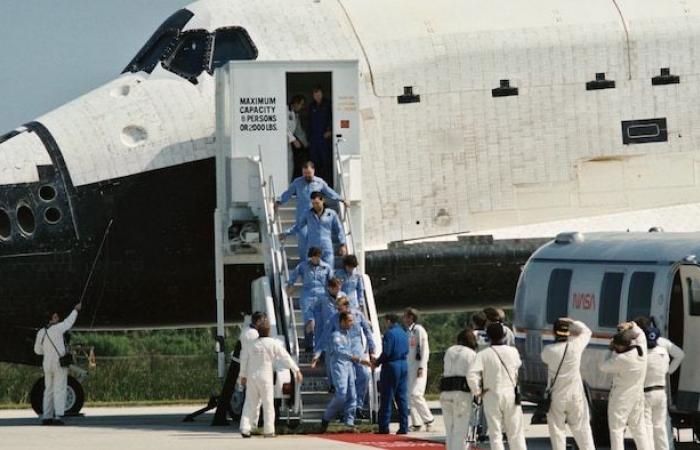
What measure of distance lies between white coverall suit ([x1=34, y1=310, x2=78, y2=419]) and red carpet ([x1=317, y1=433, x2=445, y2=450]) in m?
4.01

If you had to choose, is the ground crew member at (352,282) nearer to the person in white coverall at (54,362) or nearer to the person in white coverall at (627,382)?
the person in white coverall at (54,362)

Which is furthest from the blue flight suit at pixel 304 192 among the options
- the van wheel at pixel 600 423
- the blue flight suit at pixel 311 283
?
the van wheel at pixel 600 423

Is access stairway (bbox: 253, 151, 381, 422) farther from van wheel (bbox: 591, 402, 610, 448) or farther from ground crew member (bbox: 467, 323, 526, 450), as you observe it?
ground crew member (bbox: 467, 323, 526, 450)

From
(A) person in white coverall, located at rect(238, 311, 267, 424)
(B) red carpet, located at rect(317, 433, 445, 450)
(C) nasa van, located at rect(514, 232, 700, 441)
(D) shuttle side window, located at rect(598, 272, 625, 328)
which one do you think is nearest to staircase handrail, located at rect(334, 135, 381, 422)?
(B) red carpet, located at rect(317, 433, 445, 450)

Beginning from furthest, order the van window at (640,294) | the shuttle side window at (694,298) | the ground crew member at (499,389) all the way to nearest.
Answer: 1. the shuttle side window at (694,298)
2. the van window at (640,294)
3. the ground crew member at (499,389)

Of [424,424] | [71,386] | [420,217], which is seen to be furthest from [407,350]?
[71,386]

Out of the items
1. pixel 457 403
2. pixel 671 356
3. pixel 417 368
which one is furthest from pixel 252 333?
pixel 671 356

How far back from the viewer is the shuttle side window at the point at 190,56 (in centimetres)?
2106

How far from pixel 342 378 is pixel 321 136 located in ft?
13.2

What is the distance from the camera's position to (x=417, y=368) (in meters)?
19.3

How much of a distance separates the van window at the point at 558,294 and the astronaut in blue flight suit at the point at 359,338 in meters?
2.00

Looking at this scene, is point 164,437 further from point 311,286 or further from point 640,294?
point 640,294

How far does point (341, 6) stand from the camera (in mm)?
21422

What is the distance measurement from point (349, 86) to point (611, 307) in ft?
16.7
